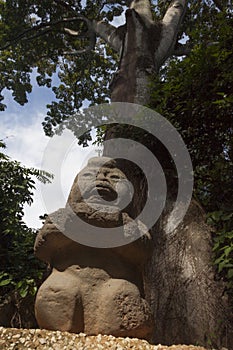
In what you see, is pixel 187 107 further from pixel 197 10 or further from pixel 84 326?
pixel 197 10

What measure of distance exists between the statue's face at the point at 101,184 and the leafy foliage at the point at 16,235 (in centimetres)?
166

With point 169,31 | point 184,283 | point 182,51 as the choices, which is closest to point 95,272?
point 184,283

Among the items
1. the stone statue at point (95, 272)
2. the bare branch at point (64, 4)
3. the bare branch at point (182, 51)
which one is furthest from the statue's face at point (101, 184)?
the bare branch at point (64, 4)

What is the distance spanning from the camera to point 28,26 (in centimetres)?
1070

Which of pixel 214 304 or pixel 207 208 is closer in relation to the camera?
pixel 214 304

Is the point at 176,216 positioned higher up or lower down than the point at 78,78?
lower down

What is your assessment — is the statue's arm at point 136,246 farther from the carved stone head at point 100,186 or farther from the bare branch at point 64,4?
the bare branch at point 64,4

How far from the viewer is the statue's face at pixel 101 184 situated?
10.8ft

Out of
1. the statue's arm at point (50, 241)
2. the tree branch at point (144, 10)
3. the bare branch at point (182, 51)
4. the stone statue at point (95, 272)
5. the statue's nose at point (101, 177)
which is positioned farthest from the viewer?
the bare branch at point (182, 51)

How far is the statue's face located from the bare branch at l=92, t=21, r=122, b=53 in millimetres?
5236

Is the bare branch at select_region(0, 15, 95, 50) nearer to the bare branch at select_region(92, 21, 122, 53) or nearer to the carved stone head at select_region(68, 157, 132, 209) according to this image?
the bare branch at select_region(92, 21, 122, 53)

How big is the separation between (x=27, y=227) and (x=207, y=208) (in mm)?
2509

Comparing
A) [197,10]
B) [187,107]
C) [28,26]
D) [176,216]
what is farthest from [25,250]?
[197,10]

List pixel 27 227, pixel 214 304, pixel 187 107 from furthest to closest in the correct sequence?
pixel 27 227 < pixel 187 107 < pixel 214 304
